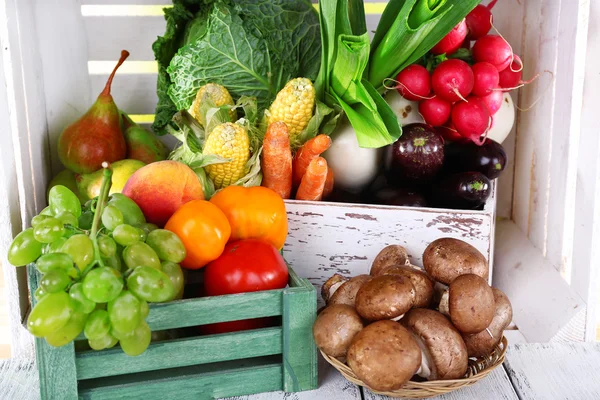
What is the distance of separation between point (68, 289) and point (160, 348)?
0.16m

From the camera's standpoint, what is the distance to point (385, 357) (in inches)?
27.6

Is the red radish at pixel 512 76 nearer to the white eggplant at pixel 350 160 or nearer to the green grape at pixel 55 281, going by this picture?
the white eggplant at pixel 350 160

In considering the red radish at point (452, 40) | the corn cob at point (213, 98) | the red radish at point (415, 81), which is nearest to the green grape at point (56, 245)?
the corn cob at point (213, 98)

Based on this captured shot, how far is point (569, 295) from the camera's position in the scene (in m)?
1.15

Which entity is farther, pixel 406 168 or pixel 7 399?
pixel 406 168

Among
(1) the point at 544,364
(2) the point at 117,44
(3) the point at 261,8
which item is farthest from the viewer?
(2) the point at 117,44

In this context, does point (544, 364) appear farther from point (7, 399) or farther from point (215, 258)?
point (7, 399)

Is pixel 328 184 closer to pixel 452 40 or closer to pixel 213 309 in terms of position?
pixel 452 40

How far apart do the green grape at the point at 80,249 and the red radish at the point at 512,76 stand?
0.92 metres

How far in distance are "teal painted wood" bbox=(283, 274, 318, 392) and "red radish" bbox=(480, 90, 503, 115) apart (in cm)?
64

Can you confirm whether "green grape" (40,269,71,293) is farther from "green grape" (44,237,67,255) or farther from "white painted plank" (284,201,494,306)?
"white painted plank" (284,201,494,306)

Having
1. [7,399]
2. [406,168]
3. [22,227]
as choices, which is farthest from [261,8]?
[7,399]

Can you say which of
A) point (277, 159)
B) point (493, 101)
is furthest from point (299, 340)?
→ point (493, 101)

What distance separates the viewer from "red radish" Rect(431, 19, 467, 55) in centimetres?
121
